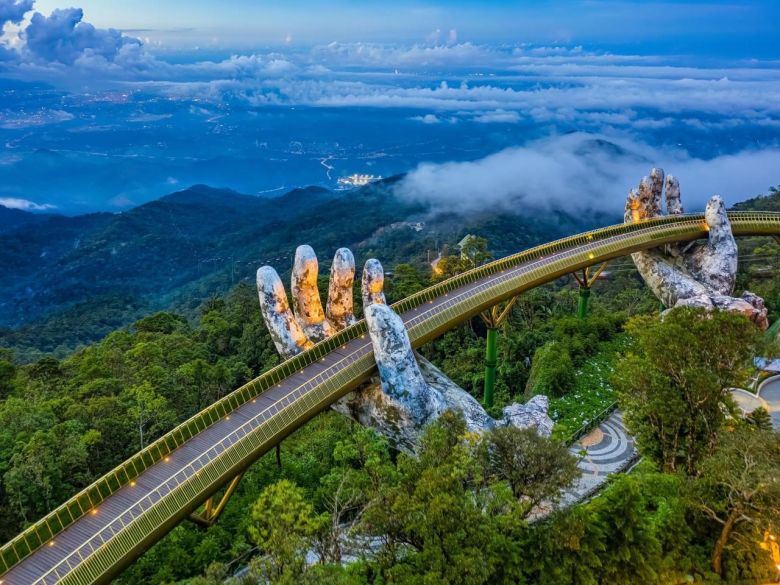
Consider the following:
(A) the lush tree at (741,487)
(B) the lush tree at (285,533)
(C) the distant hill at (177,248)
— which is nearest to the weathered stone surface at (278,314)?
(B) the lush tree at (285,533)

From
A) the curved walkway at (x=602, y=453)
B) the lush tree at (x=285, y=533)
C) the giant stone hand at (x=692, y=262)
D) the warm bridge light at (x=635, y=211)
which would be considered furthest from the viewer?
the warm bridge light at (x=635, y=211)

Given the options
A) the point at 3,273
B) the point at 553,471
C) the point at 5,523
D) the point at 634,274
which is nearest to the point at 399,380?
the point at 553,471

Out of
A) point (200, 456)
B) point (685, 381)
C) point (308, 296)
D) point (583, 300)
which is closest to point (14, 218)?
point (308, 296)

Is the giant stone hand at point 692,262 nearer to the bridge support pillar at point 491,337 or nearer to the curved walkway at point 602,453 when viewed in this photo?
the curved walkway at point 602,453

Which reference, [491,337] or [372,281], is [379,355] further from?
[491,337]

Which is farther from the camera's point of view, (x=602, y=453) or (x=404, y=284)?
(x=404, y=284)

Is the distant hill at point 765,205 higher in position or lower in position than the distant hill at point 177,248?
higher
